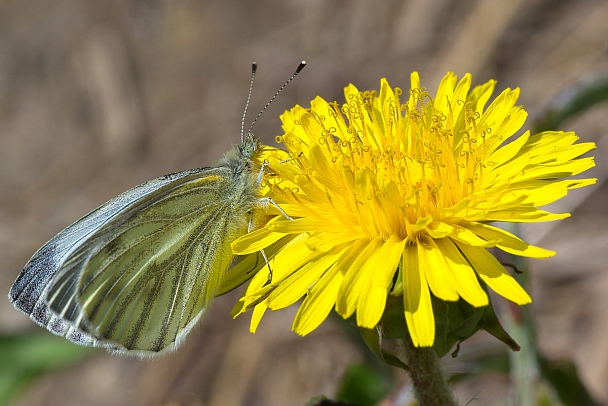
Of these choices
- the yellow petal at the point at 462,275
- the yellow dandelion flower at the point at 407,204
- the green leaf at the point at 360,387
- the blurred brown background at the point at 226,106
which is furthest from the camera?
the blurred brown background at the point at 226,106

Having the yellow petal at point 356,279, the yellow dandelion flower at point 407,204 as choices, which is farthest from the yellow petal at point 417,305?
the yellow petal at point 356,279

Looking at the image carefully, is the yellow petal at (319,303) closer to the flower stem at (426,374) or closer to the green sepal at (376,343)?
the green sepal at (376,343)

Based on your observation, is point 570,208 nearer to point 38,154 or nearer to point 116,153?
point 116,153

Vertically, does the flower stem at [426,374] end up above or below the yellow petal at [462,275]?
below

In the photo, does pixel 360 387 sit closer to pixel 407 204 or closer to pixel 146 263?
pixel 146 263

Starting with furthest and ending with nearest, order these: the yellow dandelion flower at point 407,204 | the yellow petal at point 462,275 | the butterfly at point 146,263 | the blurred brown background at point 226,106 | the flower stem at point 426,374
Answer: the blurred brown background at point 226,106 < the butterfly at point 146,263 < the flower stem at point 426,374 < the yellow dandelion flower at point 407,204 < the yellow petal at point 462,275

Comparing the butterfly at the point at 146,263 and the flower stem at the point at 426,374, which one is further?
the butterfly at the point at 146,263

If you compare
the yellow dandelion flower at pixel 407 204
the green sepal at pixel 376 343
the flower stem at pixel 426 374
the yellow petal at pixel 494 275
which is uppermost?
the yellow dandelion flower at pixel 407 204

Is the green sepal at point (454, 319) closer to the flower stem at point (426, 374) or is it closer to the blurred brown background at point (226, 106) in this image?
the flower stem at point (426, 374)
